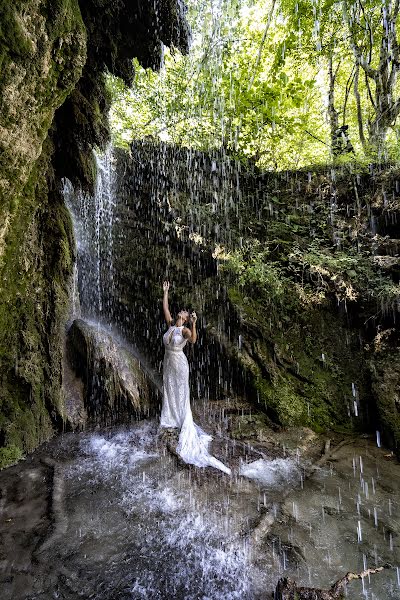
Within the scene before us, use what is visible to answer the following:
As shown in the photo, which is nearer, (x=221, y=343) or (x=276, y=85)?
(x=221, y=343)

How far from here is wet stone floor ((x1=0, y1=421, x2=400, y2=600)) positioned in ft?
11.5

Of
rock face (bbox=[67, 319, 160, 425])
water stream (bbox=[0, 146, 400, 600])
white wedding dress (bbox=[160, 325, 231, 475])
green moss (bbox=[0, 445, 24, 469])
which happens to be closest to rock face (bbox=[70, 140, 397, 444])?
white wedding dress (bbox=[160, 325, 231, 475])

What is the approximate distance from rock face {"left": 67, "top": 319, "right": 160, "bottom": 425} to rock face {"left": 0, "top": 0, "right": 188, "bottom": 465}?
1.95ft

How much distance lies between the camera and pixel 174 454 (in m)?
5.98

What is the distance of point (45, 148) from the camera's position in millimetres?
5539

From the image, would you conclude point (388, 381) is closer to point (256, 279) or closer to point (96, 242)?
point (256, 279)

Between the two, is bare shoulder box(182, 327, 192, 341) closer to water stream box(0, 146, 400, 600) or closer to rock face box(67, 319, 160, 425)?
rock face box(67, 319, 160, 425)

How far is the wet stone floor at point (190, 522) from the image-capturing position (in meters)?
3.49

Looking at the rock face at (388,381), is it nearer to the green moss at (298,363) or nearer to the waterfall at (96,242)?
the green moss at (298,363)

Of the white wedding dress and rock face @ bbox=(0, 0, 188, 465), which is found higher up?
rock face @ bbox=(0, 0, 188, 465)

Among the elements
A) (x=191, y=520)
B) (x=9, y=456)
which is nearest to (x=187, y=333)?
(x=191, y=520)

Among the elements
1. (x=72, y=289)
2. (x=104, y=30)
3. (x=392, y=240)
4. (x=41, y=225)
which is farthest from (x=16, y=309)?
(x=392, y=240)

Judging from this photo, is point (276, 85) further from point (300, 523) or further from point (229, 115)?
point (300, 523)

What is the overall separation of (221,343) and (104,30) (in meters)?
6.38
